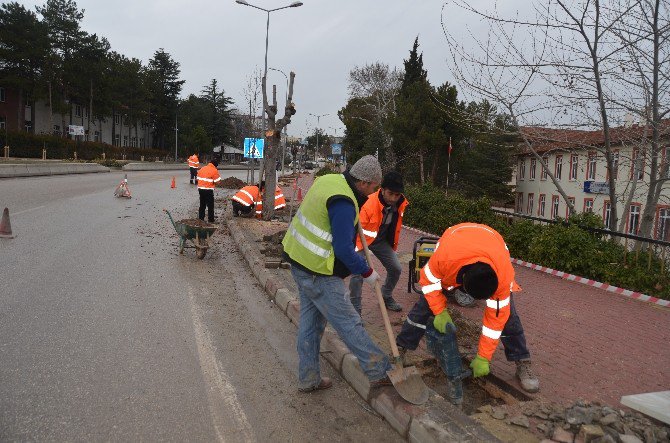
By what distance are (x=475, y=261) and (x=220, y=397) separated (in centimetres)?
217

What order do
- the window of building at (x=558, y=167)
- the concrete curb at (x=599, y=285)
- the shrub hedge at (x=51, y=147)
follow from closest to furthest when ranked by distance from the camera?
the concrete curb at (x=599, y=285) < the window of building at (x=558, y=167) < the shrub hedge at (x=51, y=147)

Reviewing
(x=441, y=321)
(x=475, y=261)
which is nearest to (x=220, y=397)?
(x=441, y=321)

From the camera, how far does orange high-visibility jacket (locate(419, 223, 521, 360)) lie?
3715 millimetres

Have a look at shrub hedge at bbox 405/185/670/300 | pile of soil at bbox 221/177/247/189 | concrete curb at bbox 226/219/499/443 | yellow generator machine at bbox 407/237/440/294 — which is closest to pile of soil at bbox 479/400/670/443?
concrete curb at bbox 226/219/499/443

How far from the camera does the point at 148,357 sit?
14.5ft

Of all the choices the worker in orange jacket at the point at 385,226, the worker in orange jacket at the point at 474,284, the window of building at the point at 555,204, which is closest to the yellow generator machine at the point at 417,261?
the worker in orange jacket at the point at 385,226

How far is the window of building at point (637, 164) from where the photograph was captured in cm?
911

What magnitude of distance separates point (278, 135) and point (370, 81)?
43176 mm

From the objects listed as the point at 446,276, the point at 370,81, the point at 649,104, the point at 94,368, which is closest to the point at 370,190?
the point at 446,276

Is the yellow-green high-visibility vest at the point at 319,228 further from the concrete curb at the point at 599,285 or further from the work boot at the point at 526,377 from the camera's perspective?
the concrete curb at the point at 599,285

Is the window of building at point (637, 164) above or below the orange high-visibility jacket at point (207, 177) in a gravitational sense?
above

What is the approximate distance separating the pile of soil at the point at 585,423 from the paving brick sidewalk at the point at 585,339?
1.74ft

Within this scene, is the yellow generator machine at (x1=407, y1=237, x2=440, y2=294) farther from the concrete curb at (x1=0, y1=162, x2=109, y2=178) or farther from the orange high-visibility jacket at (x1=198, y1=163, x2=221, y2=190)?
the concrete curb at (x1=0, y1=162, x2=109, y2=178)

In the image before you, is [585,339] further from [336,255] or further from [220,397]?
[220,397]
